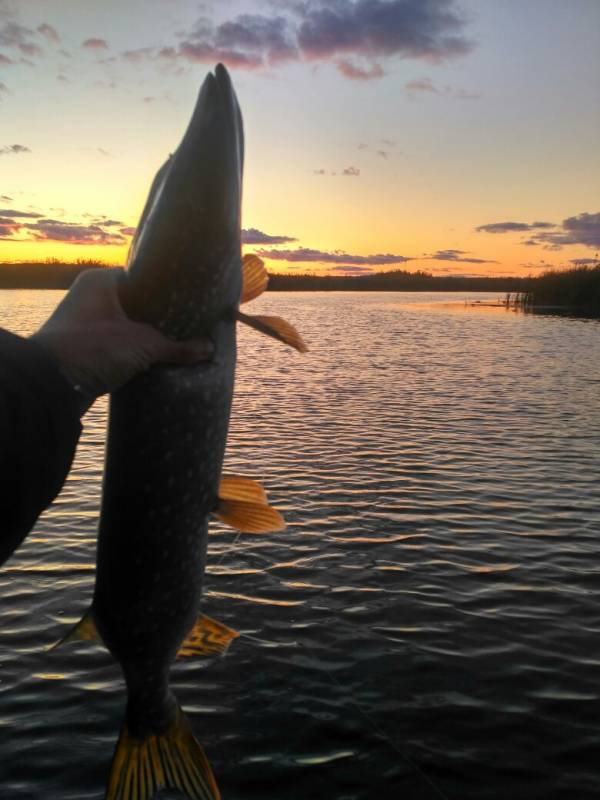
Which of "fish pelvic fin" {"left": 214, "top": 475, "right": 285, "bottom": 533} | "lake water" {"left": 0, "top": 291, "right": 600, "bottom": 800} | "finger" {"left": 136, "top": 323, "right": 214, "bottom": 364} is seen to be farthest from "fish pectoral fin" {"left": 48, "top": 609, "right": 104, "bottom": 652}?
"lake water" {"left": 0, "top": 291, "right": 600, "bottom": 800}

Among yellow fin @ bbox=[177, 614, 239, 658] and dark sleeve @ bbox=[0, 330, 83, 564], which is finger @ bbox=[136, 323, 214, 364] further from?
yellow fin @ bbox=[177, 614, 239, 658]

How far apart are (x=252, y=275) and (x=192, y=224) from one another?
1.60 feet

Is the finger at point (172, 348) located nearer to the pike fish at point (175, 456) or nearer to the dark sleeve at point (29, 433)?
the pike fish at point (175, 456)

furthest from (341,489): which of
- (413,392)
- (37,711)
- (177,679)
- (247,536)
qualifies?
(413,392)

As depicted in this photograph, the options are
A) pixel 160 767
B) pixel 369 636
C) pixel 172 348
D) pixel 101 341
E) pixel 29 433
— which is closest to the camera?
pixel 29 433

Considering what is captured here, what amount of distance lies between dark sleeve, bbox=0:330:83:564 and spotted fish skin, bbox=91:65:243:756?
0.74 m

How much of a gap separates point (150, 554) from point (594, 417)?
2071 centimetres

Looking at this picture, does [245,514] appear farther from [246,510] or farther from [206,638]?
[206,638]

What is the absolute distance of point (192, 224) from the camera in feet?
9.94

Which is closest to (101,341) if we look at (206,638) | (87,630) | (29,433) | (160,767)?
(29,433)

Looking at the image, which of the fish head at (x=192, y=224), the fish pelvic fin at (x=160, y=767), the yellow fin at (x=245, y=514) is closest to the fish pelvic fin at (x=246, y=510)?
the yellow fin at (x=245, y=514)

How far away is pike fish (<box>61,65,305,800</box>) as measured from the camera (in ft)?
9.94

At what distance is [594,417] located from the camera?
72.1 feet

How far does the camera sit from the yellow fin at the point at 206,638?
371cm
